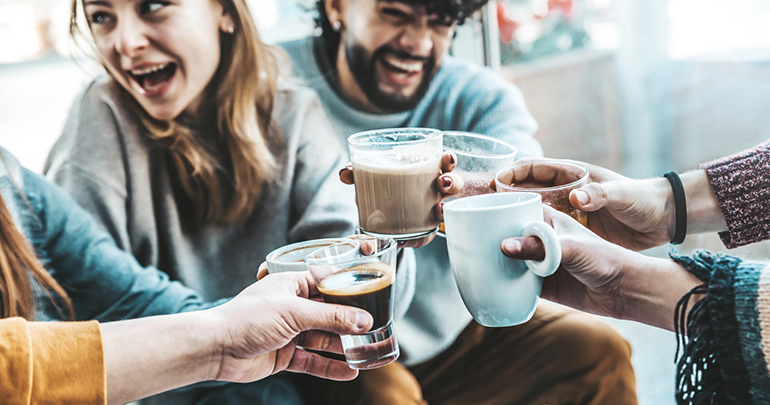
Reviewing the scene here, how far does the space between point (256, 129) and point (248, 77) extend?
0.33 ft

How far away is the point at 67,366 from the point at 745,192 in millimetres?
1015

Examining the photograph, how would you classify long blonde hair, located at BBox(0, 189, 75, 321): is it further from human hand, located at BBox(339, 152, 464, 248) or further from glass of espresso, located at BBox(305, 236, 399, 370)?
human hand, located at BBox(339, 152, 464, 248)

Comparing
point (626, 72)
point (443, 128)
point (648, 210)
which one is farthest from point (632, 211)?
point (626, 72)

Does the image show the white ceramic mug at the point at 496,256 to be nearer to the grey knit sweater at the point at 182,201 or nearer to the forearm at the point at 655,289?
the forearm at the point at 655,289

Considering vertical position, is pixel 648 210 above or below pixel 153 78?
below

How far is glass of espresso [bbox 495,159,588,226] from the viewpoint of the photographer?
816mm

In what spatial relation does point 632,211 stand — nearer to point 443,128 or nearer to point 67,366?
point 443,128

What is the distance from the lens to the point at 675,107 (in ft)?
7.20

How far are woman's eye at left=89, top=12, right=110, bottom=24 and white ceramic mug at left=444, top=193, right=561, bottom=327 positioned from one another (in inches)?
26.9

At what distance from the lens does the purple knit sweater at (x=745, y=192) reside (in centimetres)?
94

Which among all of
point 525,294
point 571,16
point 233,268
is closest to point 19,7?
point 233,268

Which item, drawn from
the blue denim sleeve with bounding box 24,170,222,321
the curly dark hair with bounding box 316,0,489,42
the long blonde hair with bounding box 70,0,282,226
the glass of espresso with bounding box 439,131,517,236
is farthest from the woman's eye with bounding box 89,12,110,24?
the glass of espresso with bounding box 439,131,517,236

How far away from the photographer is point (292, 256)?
86 cm

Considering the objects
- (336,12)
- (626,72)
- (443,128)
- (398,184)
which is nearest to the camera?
(398,184)
